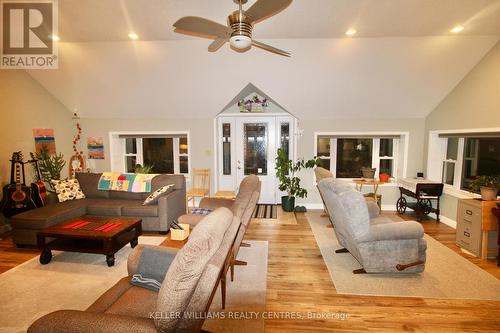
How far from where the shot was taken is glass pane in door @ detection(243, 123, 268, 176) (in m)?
6.34

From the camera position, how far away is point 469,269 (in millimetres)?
3248

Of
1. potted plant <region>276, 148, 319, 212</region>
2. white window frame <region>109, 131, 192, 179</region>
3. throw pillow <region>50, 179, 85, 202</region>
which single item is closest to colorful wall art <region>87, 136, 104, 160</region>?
white window frame <region>109, 131, 192, 179</region>

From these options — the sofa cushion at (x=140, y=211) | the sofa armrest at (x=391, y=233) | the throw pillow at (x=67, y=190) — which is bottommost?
the sofa cushion at (x=140, y=211)

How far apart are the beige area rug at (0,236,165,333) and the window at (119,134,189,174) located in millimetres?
3196

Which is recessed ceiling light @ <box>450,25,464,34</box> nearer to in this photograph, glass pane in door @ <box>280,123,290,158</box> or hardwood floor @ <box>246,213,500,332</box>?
hardwood floor @ <box>246,213,500,332</box>

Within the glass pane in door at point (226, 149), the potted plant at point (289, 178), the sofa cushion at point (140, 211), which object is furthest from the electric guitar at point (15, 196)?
the potted plant at point (289, 178)

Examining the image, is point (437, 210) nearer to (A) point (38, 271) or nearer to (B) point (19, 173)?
(A) point (38, 271)

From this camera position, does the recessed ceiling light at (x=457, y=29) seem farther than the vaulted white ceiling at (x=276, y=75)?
No

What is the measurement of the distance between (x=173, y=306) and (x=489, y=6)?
14.8 feet

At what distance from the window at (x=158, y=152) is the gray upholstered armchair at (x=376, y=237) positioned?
4381 millimetres

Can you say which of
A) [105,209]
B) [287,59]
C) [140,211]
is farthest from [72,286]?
[287,59]

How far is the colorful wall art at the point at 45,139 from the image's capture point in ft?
17.3

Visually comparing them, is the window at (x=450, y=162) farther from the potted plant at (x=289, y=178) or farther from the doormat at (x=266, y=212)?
the doormat at (x=266, y=212)

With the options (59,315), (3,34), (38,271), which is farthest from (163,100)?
(59,315)
